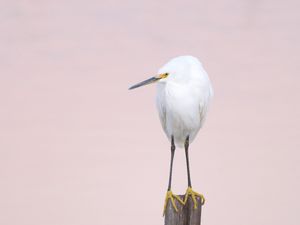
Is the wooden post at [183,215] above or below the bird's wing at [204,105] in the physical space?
below

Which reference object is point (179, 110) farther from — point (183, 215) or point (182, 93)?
point (183, 215)

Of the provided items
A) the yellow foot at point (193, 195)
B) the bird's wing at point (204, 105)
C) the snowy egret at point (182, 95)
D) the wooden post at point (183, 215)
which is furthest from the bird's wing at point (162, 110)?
the wooden post at point (183, 215)

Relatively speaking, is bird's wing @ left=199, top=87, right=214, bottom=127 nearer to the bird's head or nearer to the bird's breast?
the bird's breast

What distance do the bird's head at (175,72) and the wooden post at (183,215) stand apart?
1.23 metres

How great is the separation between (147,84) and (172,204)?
1243 millimetres

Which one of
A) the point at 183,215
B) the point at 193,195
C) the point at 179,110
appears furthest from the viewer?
the point at 179,110

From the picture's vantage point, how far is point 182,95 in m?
4.54

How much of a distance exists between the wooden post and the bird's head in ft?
4.05

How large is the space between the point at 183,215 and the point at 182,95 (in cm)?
120

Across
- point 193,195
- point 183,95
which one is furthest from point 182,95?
point 193,195

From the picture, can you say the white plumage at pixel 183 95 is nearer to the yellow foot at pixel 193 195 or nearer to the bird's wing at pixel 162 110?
the bird's wing at pixel 162 110

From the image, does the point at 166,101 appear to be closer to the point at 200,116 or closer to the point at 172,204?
the point at 200,116

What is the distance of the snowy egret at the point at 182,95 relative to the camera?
4.52 m

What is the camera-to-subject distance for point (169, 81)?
4523 mm
